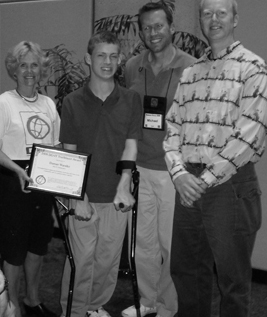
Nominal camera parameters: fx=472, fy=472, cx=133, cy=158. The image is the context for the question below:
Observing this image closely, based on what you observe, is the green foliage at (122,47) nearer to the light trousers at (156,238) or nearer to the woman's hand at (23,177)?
the light trousers at (156,238)

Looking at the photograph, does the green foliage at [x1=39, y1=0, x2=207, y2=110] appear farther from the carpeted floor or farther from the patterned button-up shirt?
the carpeted floor

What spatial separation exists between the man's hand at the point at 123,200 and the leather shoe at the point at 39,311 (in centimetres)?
102

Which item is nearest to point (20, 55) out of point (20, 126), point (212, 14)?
point (20, 126)

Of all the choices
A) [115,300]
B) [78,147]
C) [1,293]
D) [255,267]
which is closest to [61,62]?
[78,147]

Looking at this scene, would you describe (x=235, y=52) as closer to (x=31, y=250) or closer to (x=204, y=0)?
(x=204, y=0)

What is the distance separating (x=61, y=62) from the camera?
4.25 m

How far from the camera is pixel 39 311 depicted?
310 centimetres

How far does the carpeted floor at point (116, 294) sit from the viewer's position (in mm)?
3254

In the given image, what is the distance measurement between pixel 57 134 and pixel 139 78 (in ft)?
2.05

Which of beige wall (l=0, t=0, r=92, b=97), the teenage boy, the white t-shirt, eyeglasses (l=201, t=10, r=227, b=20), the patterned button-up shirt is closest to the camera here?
the patterned button-up shirt

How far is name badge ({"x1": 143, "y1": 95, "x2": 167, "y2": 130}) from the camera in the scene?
286 cm

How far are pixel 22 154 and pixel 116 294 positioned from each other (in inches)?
54.4

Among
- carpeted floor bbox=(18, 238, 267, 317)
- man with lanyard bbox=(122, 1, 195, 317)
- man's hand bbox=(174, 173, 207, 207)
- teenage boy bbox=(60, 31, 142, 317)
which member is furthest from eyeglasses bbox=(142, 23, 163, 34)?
carpeted floor bbox=(18, 238, 267, 317)

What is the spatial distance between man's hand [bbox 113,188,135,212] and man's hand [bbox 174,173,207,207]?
0.35 meters
